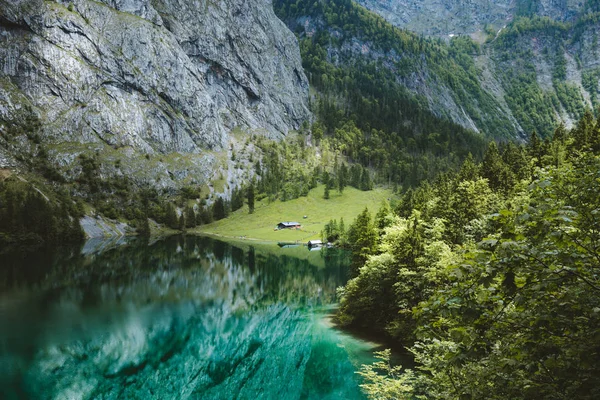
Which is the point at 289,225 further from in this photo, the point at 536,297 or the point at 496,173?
the point at 536,297

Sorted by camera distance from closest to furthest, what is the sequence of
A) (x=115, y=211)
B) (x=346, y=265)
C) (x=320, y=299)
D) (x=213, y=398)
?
(x=213, y=398) → (x=320, y=299) → (x=346, y=265) → (x=115, y=211)

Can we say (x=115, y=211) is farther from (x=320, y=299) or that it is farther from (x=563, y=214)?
(x=563, y=214)

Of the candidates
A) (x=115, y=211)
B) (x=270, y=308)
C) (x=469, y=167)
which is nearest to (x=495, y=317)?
(x=270, y=308)

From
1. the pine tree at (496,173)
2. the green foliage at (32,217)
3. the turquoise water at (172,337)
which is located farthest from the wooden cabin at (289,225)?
the pine tree at (496,173)

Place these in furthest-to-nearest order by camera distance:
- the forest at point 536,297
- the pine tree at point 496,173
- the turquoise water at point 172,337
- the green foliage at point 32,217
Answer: the green foliage at point 32,217 < the pine tree at point 496,173 < the turquoise water at point 172,337 < the forest at point 536,297

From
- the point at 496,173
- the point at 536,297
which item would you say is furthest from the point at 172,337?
the point at 496,173

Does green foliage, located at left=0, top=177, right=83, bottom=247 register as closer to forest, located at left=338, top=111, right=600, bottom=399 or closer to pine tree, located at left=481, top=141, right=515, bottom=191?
pine tree, located at left=481, top=141, right=515, bottom=191

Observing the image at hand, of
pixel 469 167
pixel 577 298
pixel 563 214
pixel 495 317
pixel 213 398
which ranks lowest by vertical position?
pixel 213 398

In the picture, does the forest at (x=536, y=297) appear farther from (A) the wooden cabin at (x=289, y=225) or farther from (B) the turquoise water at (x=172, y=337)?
(A) the wooden cabin at (x=289, y=225)
